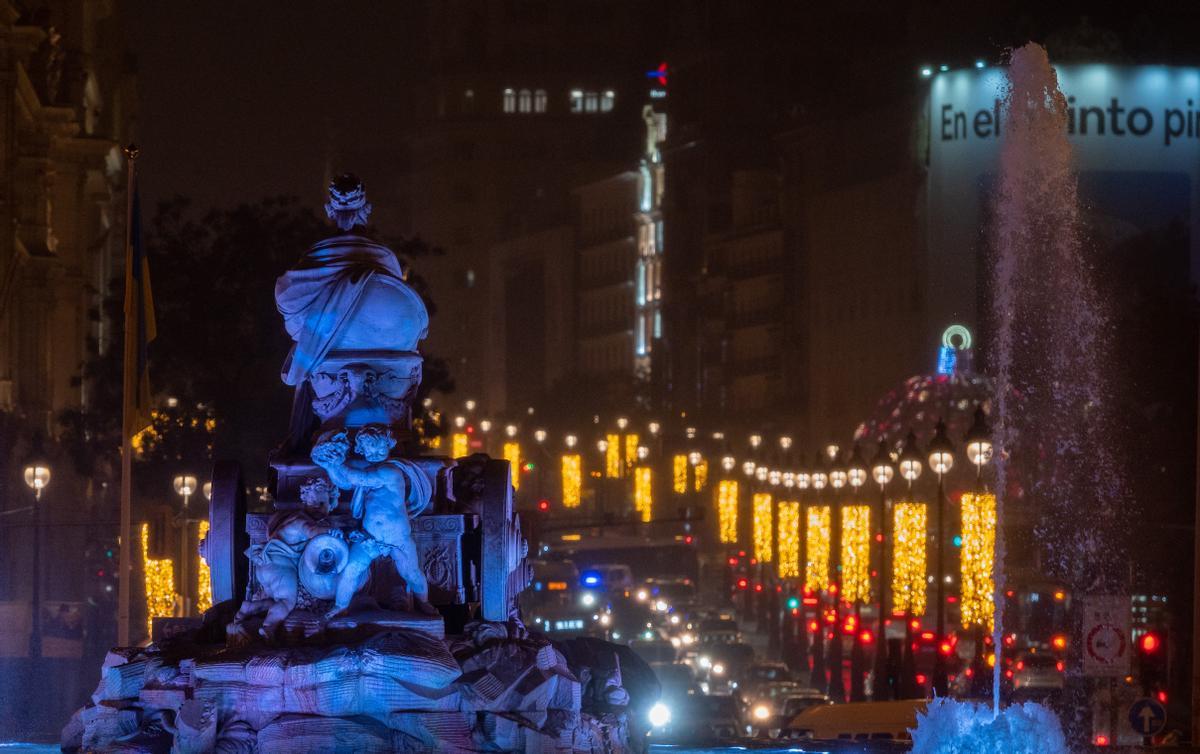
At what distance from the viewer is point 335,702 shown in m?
21.4

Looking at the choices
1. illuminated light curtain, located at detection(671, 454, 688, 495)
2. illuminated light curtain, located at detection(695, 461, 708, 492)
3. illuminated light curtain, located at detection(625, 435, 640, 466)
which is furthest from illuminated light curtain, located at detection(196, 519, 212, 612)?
illuminated light curtain, located at detection(695, 461, 708, 492)

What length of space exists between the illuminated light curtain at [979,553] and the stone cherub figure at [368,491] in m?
31.0

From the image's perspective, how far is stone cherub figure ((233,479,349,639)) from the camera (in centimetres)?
2230

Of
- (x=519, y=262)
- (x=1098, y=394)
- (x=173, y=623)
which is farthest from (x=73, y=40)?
(x=519, y=262)

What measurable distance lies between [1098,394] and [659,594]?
2318cm

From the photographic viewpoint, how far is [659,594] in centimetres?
9125

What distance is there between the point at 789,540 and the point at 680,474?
26.6m

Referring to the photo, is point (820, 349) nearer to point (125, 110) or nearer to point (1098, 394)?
point (125, 110)

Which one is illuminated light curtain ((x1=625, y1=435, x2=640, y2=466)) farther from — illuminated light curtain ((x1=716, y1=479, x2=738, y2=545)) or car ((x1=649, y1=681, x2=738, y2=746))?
car ((x1=649, y1=681, x2=738, y2=746))

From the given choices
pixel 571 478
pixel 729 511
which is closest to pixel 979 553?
pixel 571 478

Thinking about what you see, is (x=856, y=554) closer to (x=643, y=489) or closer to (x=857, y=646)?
(x=857, y=646)

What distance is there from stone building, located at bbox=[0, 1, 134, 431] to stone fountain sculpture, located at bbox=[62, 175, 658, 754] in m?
41.5

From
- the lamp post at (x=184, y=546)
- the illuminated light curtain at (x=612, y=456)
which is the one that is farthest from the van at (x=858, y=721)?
the illuminated light curtain at (x=612, y=456)

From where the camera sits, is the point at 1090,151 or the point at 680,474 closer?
the point at 680,474
